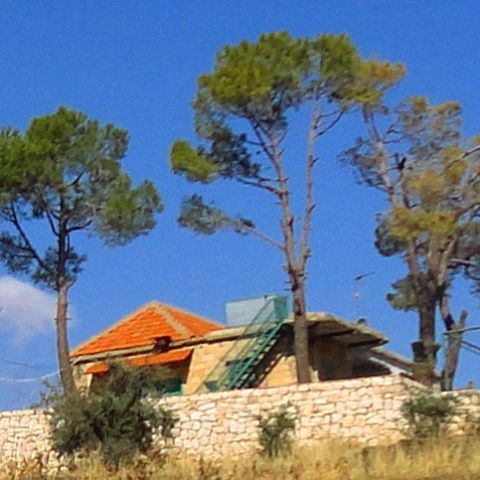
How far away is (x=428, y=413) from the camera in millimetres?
20453

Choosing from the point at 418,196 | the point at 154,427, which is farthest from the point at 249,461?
the point at 418,196

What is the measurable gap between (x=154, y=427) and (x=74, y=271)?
16.1 metres

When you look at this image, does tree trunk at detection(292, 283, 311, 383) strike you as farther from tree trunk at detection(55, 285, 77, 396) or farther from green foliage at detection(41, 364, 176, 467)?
green foliage at detection(41, 364, 176, 467)

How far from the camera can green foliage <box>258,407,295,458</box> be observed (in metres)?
17.8

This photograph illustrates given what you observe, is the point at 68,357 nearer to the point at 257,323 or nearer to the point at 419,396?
the point at 257,323

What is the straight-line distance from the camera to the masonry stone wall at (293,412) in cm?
2370

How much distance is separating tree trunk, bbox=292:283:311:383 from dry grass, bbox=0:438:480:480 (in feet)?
43.0

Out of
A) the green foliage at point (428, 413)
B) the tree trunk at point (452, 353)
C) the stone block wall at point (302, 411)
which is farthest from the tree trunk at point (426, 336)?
the green foliage at point (428, 413)

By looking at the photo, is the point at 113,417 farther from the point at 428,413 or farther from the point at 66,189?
the point at 66,189

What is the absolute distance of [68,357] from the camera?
32.4 m

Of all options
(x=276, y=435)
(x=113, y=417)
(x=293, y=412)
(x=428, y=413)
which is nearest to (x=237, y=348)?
(x=293, y=412)

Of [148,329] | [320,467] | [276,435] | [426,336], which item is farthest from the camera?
[148,329]

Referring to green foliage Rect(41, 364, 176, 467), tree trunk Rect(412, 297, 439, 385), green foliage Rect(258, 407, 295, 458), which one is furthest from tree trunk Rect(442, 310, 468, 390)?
green foliage Rect(41, 364, 176, 467)

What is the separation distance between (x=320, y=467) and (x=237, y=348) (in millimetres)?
18684
